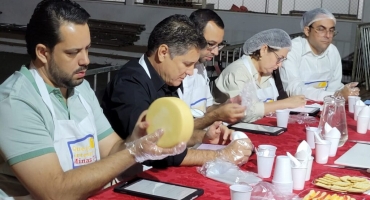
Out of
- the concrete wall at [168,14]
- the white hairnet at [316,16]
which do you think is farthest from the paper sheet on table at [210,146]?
the concrete wall at [168,14]

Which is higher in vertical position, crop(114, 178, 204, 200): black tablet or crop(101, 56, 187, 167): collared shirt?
crop(101, 56, 187, 167): collared shirt

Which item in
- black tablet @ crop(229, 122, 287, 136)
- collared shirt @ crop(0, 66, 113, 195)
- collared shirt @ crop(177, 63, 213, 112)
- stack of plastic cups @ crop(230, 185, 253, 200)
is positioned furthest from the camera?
collared shirt @ crop(177, 63, 213, 112)

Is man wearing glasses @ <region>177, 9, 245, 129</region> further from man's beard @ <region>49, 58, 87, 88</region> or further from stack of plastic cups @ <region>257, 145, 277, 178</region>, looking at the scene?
man's beard @ <region>49, 58, 87, 88</region>

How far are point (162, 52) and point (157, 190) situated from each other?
37.0 inches

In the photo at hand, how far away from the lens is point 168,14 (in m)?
13.7

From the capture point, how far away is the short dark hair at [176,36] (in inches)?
120

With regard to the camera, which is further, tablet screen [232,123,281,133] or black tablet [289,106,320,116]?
black tablet [289,106,320,116]

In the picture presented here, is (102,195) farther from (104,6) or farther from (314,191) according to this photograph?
(104,6)

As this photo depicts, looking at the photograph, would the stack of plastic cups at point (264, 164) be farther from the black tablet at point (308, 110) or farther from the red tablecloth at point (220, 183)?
the black tablet at point (308, 110)

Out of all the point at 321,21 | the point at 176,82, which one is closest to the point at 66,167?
the point at 176,82

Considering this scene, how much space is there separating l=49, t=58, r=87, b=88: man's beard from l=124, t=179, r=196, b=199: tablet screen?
48 cm

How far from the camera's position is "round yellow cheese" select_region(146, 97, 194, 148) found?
2.33m

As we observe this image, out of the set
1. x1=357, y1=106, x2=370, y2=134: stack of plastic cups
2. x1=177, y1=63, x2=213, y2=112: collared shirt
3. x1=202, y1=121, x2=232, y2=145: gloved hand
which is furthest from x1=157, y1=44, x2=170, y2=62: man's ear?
x1=357, y1=106, x2=370, y2=134: stack of plastic cups

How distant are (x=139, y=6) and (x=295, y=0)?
3.68 m
